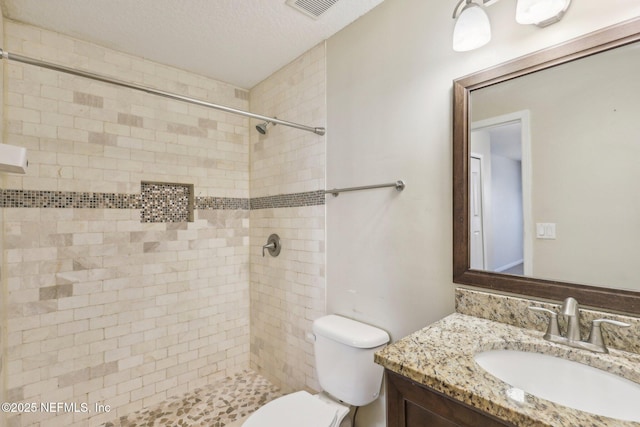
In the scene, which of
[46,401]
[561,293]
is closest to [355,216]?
[561,293]

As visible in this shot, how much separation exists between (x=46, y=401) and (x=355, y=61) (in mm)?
2662

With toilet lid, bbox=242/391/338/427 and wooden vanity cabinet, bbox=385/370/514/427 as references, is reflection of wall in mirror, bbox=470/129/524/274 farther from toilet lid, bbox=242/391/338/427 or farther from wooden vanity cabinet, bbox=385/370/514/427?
toilet lid, bbox=242/391/338/427

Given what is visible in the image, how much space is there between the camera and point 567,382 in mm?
897

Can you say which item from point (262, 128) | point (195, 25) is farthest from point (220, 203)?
point (195, 25)

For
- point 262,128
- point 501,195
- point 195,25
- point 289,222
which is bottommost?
point 289,222

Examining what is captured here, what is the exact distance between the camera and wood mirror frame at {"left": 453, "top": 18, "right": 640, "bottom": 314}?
93 cm

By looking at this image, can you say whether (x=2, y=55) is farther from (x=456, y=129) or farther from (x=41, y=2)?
(x=456, y=129)

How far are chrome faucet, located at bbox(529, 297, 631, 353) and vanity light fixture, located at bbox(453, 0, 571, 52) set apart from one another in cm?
94

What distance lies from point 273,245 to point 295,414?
1.14 meters

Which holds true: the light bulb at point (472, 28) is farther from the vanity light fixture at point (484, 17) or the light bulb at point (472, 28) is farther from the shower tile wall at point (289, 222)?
the shower tile wall at point (289, 222)

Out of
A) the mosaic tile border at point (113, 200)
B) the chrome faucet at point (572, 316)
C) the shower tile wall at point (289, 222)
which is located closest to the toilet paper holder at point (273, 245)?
the shower tile wall at point (289, 222)

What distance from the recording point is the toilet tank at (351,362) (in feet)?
4.82

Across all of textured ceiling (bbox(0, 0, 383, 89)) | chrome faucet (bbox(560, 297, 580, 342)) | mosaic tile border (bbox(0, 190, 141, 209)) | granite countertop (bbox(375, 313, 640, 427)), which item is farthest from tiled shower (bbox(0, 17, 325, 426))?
chrome faucet (bbox(560, 297, 580, 342))

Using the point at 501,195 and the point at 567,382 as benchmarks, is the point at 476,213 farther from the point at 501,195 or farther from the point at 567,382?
the point at 567,382
